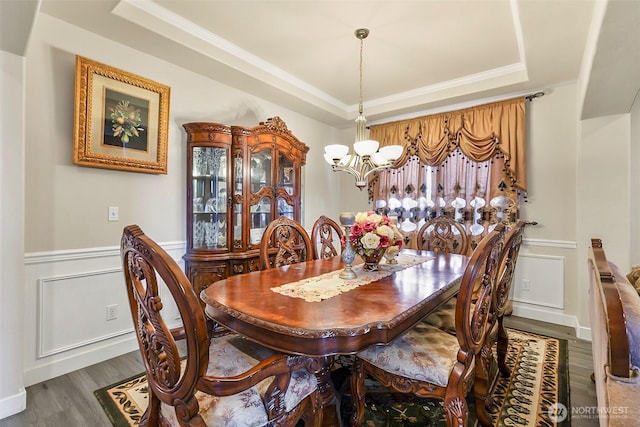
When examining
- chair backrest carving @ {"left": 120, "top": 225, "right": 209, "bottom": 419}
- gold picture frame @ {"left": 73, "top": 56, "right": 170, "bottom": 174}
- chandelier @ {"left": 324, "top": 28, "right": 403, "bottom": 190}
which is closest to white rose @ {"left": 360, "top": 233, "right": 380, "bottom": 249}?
chandelier @ {"left": 324, "top": 28, "right": 403, "bottom": 190}

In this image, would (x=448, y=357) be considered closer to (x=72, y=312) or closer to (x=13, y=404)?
(x=13, y=404)

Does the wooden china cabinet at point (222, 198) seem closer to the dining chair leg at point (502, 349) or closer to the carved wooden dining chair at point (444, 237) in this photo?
the carved wooden dining chair at point (444, 237)

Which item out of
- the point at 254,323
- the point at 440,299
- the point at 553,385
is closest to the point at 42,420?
the point at 254,323

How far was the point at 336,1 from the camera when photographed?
2.17m

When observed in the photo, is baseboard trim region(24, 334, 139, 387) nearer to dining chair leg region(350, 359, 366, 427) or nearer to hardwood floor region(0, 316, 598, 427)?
hardwood floor region(0, 316, 598, 427)

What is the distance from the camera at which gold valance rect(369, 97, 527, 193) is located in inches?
Answer: 129

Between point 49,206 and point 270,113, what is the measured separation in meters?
2.32

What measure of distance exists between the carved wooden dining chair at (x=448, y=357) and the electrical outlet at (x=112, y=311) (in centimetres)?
199

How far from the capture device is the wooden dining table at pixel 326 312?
1113 mm

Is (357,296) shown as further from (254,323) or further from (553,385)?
(553,385)

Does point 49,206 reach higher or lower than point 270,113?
lower

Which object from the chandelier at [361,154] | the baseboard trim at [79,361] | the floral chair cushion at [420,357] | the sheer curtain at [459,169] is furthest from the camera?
the sheer curtain at [459,169]

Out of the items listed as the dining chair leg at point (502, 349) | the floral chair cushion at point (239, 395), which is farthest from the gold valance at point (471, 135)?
the floral chair cushion at point (239, 395)

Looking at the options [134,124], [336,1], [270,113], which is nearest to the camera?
[336,1]
